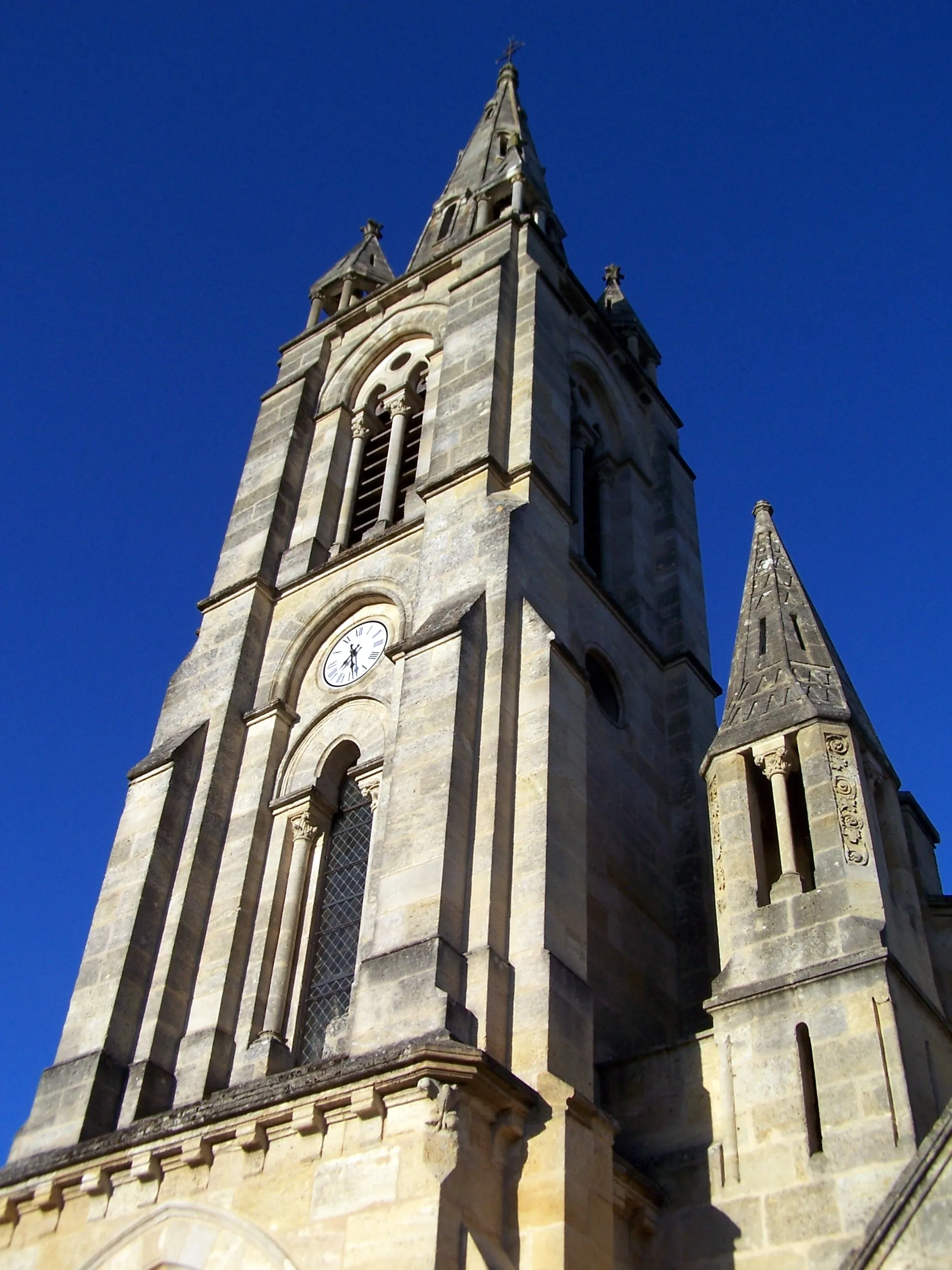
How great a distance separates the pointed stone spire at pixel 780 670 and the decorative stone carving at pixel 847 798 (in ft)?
0.99

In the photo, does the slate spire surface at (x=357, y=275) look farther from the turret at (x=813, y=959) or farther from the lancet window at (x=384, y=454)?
the turret at (x=813, y=959)

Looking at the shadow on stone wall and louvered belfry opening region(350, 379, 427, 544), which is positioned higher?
louvered belfry opening region(350, 379, 427, 544)

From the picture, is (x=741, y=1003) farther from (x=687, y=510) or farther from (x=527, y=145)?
(x=527, y=145)

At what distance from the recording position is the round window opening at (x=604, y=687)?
57.3 feet

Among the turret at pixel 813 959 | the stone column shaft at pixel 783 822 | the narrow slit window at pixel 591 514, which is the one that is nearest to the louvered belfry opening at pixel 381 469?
the narrow slit window at pixel 591 514

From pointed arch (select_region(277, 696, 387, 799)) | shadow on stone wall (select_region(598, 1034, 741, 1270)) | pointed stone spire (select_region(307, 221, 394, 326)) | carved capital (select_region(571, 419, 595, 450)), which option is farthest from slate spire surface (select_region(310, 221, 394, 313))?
shadow on stone wall (select_region(598, 1034, 741, 1270))

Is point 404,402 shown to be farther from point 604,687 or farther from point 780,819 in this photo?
point 780,819

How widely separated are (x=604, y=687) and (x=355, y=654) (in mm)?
3169

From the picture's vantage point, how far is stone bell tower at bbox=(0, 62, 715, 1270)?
10445 millimetres

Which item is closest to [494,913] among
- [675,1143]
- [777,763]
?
[675,1143]

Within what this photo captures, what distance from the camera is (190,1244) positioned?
1094 cm

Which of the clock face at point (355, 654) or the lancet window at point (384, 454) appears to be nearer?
the clock face at point (355, 654)

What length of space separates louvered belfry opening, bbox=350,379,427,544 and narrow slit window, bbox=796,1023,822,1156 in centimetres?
990

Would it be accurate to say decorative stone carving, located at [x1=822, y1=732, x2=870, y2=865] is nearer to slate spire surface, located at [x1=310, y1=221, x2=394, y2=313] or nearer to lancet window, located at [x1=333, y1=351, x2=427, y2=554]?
lancet window, located at [x1=333, y1=351, x2=427, y2=554]
